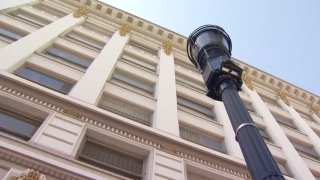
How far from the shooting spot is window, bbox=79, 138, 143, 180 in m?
11.5

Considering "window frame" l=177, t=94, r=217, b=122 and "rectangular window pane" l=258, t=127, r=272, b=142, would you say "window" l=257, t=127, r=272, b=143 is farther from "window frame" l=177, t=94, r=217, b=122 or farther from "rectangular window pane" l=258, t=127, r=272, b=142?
"window frame" l=177, t=94, r=217, b=122

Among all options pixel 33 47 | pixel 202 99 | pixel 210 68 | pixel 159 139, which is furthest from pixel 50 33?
pixel 210 68

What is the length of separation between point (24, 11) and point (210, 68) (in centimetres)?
2119

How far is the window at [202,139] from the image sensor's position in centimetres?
1624

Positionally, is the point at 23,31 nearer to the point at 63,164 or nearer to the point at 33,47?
the point at 33,47

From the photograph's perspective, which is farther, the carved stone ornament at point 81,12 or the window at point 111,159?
the carved stone ornament at point 81,12

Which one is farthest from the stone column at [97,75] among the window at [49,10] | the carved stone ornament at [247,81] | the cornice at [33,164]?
the carved stone ornament at [247,81]

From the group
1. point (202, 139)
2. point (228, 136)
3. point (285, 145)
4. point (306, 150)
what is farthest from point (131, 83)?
point (306, 150)

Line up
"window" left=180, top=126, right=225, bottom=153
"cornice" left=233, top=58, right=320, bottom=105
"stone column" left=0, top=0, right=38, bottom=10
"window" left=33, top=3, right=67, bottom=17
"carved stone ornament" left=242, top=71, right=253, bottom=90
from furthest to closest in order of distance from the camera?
"cornice" left=233, top=58, right=320, bottom=105
"carved stone ornament" left=242, top=71, right=253, bottom=90
"window" left=33, top=3, right=67, bottom=17
"stone column" left=0, top=0, right=38, bottom=10
"window" left=180, top=126, right=225, bottom=153

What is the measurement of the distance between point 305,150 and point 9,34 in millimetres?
18763

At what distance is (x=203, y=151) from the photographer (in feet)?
43.5

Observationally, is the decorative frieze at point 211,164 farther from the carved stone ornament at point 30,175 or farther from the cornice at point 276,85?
the cornice at point 276,85

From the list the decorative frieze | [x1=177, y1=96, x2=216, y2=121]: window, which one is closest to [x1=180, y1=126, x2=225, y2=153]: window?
[x1=177, y1=96, x2=216, y2=121]: window

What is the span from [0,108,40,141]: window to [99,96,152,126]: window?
3814mm
